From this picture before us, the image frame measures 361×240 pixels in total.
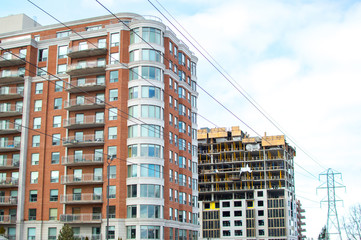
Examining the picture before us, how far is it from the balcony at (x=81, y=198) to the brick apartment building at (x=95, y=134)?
5.7 inches

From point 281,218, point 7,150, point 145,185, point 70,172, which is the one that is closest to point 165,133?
point 145,185

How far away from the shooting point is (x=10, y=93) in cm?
7956

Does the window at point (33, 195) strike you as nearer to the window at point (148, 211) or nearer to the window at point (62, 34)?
the window at point (148, 211)

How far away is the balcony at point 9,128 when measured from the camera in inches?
3059

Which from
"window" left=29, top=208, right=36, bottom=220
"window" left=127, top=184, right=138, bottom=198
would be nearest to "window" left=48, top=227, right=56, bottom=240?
"window" left=29, top=208, right=36, bottom=220

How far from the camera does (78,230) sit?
234 ft

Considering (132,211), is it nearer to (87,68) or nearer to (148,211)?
(148,211)

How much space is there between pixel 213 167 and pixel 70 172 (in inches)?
3253

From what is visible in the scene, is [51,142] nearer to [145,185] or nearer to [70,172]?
[70,172]

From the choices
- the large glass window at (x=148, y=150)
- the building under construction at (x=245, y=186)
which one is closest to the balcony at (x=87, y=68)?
the large glass window at (x=148, y=150)

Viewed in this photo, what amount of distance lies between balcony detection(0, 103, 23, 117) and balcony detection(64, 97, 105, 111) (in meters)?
8.90

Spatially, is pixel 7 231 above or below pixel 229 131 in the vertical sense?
below

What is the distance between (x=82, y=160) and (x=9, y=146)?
45.3 ft

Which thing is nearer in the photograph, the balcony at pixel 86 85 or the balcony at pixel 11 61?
the balcony at pixel 86 85
